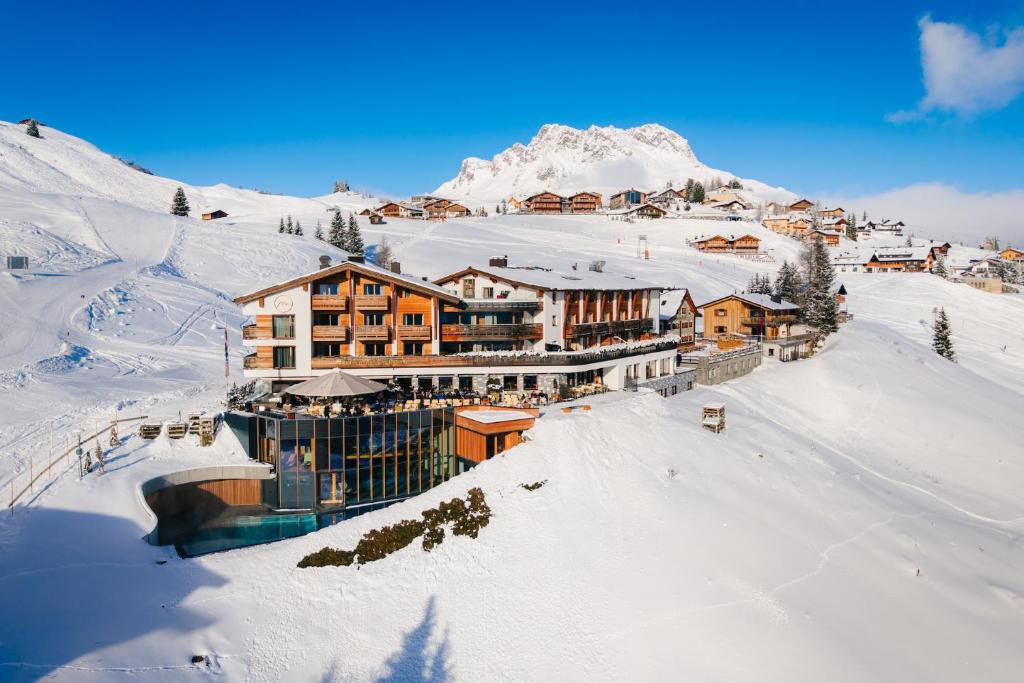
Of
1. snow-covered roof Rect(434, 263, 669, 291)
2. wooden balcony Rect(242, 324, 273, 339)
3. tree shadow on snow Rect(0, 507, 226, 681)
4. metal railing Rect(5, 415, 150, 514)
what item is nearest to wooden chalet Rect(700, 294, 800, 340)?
snow-covered roof Rect(434, 263, 669, 291)

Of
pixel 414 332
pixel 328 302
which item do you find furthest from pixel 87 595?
pixel 414 332

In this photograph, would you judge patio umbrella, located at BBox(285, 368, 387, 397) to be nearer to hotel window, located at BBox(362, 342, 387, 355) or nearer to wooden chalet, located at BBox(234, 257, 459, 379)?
wooden chalet, located at BBox(234, 257, 459, 379)

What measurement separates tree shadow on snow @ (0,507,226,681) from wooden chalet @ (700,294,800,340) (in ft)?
174

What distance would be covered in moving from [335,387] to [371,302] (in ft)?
26.0

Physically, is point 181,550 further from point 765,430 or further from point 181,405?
point 765,430

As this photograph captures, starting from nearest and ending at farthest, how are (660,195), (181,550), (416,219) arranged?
(181,550) < (416,219) < (660,195)

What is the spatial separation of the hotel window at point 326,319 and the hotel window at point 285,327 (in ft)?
4.28

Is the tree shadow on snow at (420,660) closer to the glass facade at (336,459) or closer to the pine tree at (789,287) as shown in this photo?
the glass facade at (336,459)

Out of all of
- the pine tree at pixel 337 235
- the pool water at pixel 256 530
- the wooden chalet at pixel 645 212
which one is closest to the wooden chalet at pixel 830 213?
the wooden chalet at pixel 645 212

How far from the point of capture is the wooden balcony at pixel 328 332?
1451 inches

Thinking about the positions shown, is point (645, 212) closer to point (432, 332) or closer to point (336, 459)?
point (432, 332)

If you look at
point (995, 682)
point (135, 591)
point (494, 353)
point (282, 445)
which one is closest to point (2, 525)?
point (135, 591)

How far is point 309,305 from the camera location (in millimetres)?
37062

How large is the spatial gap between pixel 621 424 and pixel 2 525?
2517 centimetres
